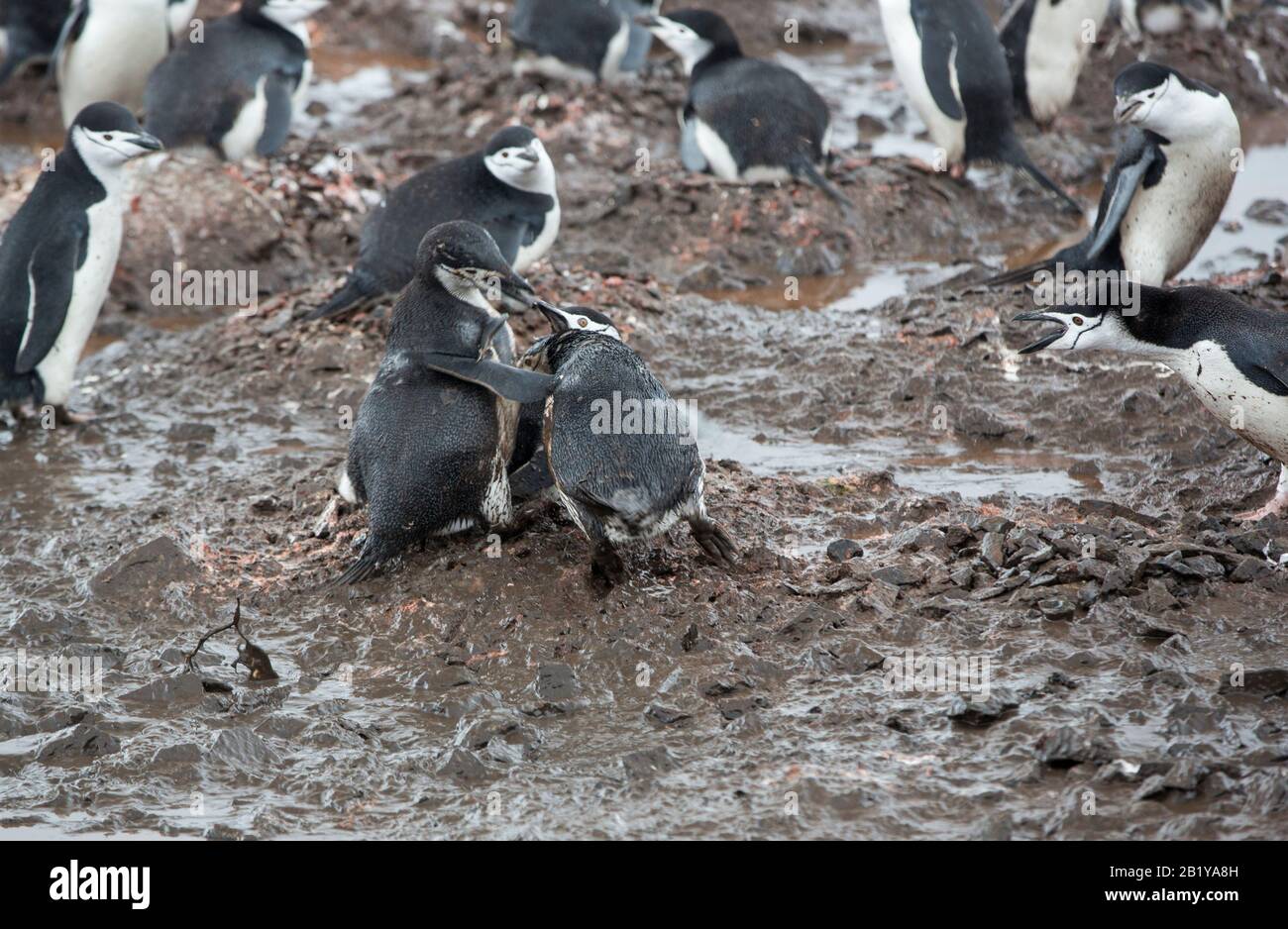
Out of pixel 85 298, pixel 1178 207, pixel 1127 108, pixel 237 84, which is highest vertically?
pixel 1127 108

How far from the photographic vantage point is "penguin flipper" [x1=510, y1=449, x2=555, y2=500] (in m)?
5.05

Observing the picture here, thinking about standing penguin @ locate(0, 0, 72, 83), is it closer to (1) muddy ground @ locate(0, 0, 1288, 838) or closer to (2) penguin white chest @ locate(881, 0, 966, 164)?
(1) muddy ground @ locate(0, 0, 1288, 838)

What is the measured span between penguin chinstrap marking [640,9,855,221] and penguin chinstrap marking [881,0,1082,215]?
2.39ft

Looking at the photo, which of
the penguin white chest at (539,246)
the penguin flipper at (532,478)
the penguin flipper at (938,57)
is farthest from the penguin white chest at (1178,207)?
the penguin flipper at (532,478)

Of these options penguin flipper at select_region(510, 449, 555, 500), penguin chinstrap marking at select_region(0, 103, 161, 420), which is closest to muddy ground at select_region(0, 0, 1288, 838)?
penguin flipper at select_region(510, 449, 555, 500)

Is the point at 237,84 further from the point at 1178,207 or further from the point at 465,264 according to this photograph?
the point at 1178,207

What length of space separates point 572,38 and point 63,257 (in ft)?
16.2

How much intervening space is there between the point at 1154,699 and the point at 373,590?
94.2 inches

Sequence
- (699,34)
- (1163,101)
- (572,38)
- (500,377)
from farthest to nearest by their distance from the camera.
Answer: (572,38) → (699,34) → (1163,101) → (500,377)

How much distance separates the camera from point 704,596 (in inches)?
180

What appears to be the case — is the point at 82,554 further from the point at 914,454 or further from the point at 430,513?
the point at 914,454

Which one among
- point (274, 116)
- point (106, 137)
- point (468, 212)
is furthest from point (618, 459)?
point (274, 116)

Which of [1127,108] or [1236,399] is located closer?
[1236,399]

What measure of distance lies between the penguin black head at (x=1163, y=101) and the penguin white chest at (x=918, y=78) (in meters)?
2.41
